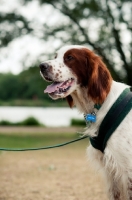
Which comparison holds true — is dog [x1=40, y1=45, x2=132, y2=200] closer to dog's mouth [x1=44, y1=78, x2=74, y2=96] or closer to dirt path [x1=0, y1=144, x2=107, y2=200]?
dog's mouth [x1=44, y1=78, x2=74, y2=96]

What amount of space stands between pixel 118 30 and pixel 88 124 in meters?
19.1

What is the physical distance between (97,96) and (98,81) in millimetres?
158

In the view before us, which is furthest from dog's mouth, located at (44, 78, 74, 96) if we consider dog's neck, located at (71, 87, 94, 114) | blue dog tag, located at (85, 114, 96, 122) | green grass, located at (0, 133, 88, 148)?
green grass, located at (0, 133, 88, 148)

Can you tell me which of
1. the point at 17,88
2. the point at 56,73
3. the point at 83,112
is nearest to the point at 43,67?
the point at 56,73

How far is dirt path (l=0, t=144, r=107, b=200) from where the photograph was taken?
7598mm

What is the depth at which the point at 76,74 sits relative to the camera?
460 centimetres

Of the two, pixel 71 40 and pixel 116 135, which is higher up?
pixel 116 135


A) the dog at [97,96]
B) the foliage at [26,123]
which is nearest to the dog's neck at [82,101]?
the dog at [97,96]

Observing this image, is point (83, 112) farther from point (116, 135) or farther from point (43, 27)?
point (43, 27)

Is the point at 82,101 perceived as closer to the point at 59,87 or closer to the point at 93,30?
the point at 59,87

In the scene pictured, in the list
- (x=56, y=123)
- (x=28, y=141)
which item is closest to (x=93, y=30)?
(x=28, y=141)

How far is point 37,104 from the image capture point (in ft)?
194

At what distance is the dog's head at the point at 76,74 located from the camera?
448cm

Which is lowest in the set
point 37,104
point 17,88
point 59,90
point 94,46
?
point 37,104
